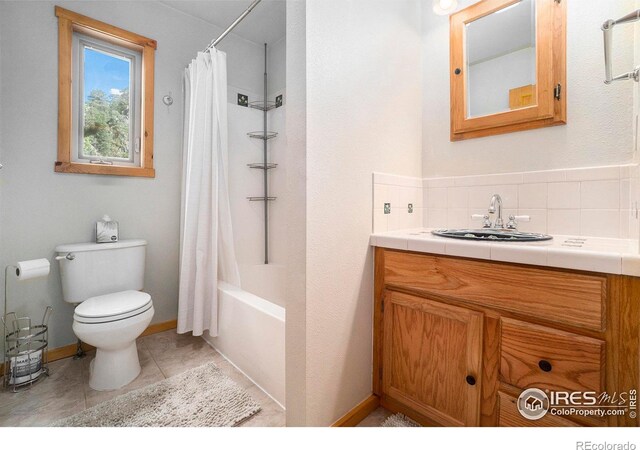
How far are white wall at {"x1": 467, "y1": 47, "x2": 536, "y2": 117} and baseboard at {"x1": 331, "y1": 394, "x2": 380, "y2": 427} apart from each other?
1.53m

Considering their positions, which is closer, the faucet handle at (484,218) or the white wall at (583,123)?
the white wall at (583,123)

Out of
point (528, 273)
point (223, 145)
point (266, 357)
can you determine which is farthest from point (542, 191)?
point (223, 145)

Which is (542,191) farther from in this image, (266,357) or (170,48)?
(170,48)

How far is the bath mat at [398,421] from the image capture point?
3.99 ft

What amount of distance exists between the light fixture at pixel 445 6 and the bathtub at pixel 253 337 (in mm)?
1741

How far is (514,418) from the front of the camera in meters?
0.96

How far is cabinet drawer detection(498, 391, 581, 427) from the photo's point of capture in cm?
89

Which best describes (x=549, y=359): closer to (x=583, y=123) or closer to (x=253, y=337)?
(x=583, y=123)

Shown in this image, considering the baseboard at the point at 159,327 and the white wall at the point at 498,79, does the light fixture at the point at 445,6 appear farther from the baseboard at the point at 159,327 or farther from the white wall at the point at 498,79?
the baseboard at the point at 159,327

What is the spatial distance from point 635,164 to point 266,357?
1.74m

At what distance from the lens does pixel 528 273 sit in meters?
0.92

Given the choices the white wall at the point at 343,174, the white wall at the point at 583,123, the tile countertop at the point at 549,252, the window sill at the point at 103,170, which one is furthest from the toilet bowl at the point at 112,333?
the white wall at the point at 583,123
